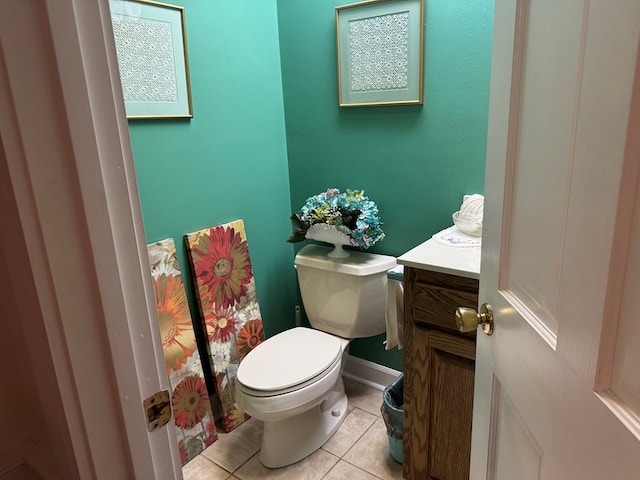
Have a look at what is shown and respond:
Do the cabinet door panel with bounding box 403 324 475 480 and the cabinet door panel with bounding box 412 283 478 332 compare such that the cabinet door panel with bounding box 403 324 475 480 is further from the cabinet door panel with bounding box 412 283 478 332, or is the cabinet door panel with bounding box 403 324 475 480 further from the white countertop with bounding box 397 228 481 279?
the white countertop with bounding box 397 228 481 279

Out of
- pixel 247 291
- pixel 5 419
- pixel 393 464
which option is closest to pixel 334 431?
pixel 393 464

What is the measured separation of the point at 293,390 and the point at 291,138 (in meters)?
1.22

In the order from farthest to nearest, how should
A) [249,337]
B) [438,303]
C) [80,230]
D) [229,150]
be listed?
1. [249,337]
2. [229,150]
3. [438,303]
4. [80,230]

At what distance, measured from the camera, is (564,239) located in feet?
1.97

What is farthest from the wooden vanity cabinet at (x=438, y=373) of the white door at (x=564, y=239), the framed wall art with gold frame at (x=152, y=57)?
the framed wall art with gold frame at (x=152, y=57)

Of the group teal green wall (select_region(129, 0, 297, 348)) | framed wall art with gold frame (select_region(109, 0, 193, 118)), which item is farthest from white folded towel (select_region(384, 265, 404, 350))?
framed wall art with gold frame (select_region(109, 0, 193, 118))

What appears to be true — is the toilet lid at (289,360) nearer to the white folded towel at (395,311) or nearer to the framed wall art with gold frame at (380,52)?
the white folded towel at (395,311)

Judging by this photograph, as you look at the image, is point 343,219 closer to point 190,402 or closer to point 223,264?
point 223,264

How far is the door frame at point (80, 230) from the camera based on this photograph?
48 centimetres

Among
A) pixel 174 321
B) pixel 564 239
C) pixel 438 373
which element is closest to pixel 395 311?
pixel 438 373

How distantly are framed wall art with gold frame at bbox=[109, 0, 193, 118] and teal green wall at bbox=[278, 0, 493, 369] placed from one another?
22.8 inches

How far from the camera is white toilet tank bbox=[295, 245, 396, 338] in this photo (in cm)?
198

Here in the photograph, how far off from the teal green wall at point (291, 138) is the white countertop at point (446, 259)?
38 centimetres

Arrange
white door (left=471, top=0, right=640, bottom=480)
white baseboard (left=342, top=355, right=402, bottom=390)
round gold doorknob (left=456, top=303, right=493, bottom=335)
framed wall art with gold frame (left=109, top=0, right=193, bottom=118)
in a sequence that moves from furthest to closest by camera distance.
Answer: white baseboard (left=342, top=355, right=402, bottom=390), framed wall art with gold frame (left=109, top=0, right=193, bottom=118), round gold doorknob (left=456, top=303, right=493, bottom=335), white door (left=471, top=0, right=640, bottom=480)
